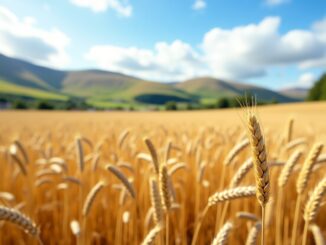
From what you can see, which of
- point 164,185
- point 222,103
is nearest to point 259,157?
point 164,185

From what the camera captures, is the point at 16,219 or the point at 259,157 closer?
the point at 259,157

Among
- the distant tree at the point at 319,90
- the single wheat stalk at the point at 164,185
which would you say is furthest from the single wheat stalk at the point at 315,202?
the distant tree at the point at 319,90

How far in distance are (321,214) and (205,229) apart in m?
0.96

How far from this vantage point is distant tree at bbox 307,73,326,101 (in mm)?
63041

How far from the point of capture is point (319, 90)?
214 ft

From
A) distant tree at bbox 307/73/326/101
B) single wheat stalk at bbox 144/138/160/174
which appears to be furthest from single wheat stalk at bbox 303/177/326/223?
distant tree at bbox 307/73/326/101

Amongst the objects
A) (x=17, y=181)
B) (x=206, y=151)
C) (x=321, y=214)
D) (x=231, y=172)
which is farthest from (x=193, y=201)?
(x=17, y=181)

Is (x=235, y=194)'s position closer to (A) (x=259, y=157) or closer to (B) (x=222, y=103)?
(A) (x=259, y=157)

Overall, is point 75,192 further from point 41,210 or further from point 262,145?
point 262,145

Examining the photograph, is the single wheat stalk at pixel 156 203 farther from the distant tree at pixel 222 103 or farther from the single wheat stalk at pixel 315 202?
the distant tree at pixel 222 103

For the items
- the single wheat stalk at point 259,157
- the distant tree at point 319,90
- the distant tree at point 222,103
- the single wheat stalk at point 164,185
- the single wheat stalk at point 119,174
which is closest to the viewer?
the single wheat stalk at point 259,157

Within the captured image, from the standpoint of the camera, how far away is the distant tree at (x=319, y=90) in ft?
207

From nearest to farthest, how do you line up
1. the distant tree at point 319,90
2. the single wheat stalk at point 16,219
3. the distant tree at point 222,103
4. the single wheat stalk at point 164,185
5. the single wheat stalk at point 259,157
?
the single wheat stalk at point 259,157
the single wheat stalk at point 16,219
the single wheat stalk at point 164,185
the distant tree at point 319,90
the distant tree at point 222,103

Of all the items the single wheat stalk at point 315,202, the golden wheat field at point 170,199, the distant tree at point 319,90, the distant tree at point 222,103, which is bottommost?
the golden wheat field at point 170,199
